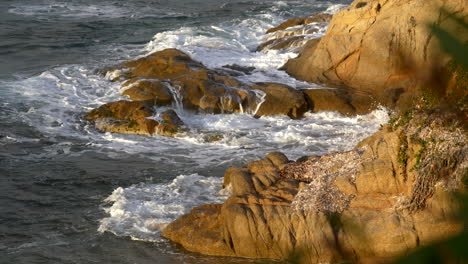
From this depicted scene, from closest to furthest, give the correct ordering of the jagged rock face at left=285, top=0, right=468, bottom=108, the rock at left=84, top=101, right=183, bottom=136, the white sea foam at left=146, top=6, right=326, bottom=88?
the rock at left=84, top=101, right=183, bottom=136
the jagged rock face at left=285, top=0, right=468, bottom=108
the white sea foam at left=146, top=6, right=326, bottom=88

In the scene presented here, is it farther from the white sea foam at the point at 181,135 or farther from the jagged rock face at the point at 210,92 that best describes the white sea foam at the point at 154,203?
the jagged rock face at the point at 210,92

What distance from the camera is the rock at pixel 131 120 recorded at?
1775 cm

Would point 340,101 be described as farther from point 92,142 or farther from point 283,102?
point 92,142

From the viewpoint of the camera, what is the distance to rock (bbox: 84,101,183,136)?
17.8m

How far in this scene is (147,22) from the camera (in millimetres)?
32812

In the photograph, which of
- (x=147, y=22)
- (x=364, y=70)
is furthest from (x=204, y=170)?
(x=147, y=22)

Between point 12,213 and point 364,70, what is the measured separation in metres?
11.7

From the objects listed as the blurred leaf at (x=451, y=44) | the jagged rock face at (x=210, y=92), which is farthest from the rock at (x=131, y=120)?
the blurred leaf at (x=451, y=44)

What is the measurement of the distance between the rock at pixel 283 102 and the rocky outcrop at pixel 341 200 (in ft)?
23.4

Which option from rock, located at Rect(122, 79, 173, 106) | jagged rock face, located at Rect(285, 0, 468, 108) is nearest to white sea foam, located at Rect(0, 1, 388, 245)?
rock, located at Rect(122, 79, 173, 106)

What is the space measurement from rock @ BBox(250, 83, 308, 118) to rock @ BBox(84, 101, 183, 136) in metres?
2.65

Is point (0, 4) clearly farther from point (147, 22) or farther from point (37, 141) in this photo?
point (37, 141)

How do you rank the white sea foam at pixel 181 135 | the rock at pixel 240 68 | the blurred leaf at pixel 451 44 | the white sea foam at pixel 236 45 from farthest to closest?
the white sea foam at pixel 236 45 < the rock at pixel 240 68 < the white sea foam at pixel 181 135 < the blurred leaf at pixel 451 44

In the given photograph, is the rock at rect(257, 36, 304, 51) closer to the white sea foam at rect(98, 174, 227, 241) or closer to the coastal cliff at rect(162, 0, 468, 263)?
the white sea foam at rect(98, 174, 227, 241)
